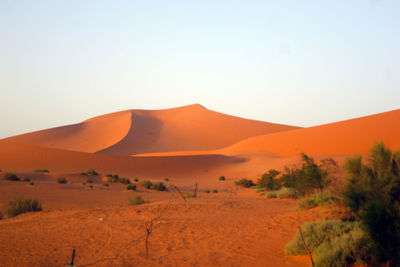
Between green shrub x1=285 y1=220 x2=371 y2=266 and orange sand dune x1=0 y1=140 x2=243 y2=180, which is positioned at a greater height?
orange sand dune x1=0 y1=140 x2=243 y2=180

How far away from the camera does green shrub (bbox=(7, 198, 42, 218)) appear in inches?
500

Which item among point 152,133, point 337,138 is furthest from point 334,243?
point 152,133

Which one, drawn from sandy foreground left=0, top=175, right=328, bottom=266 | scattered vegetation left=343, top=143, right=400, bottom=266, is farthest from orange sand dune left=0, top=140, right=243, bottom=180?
scattered vegetation left=343, top=143, right=400, bottom=266

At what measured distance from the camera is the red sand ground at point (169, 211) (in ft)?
22.8

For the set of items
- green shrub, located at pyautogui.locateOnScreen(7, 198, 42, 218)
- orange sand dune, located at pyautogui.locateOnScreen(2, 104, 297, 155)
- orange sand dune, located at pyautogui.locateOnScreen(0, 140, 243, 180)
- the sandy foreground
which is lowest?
the sandy foreground

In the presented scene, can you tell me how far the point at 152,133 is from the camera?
81.0 m

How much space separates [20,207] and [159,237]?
748cm

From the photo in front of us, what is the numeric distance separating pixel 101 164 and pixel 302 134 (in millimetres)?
29577

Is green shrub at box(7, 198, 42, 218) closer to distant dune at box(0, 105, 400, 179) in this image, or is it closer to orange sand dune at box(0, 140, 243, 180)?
distant dune at box(0, 105, 400, 179)

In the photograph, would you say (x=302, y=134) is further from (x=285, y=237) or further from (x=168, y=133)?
(x=285, y=237)

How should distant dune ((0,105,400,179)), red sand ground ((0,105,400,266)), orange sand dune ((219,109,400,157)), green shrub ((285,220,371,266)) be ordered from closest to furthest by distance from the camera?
green shrub ((285,220,371,266)), red sand ground ((0,105,400,266)), distant dune ((0,105,400,179)), orange sand dune ((219,109,400,157))

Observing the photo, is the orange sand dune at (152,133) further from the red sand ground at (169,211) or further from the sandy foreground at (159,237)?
the sandy foreground at (159,237)

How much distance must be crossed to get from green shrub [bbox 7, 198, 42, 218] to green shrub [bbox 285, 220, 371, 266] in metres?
10.6

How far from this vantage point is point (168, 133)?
82.5 m
